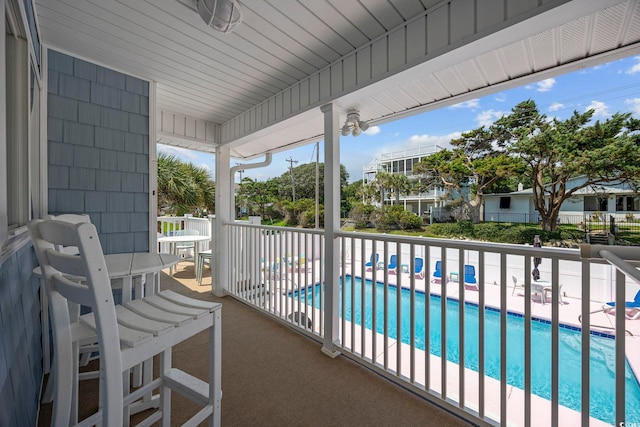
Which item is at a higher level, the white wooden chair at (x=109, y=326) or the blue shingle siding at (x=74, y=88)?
the blue shingle siding at (x=74, y=88)

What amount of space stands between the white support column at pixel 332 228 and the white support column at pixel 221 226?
2.01 metres

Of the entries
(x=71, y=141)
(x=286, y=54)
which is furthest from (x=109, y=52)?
(x=286, y=54)

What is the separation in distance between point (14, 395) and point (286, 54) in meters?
2.45

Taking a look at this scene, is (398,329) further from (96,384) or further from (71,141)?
(71,141)

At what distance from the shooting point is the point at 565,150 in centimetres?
678

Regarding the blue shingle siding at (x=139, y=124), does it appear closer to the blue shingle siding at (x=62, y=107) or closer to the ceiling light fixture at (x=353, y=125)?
the blue shingle siding at (x=62, y=107)

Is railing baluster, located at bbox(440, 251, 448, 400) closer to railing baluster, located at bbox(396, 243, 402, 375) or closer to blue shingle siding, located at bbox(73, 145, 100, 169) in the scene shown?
railing baluster, located at bbox(396, 243, 402, 375)

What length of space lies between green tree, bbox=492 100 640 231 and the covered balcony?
3.69m

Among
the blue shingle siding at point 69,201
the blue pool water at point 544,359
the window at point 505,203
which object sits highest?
the window at point 505,203

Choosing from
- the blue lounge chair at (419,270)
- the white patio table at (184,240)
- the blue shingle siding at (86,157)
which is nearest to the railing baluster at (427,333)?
the blue shingle siding at (86,157)

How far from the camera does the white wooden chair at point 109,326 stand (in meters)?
0.82

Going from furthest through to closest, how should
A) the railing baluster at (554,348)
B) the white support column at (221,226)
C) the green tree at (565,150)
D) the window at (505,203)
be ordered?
1. the window at (505,203)
2. the green tree at (565,150)
3. the white support column at (221,226)
4. the railing baluster at (554,348)

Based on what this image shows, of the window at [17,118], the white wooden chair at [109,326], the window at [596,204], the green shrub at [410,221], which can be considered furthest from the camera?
the green shrub at [410,221]

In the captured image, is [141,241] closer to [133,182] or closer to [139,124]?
[133,182]
